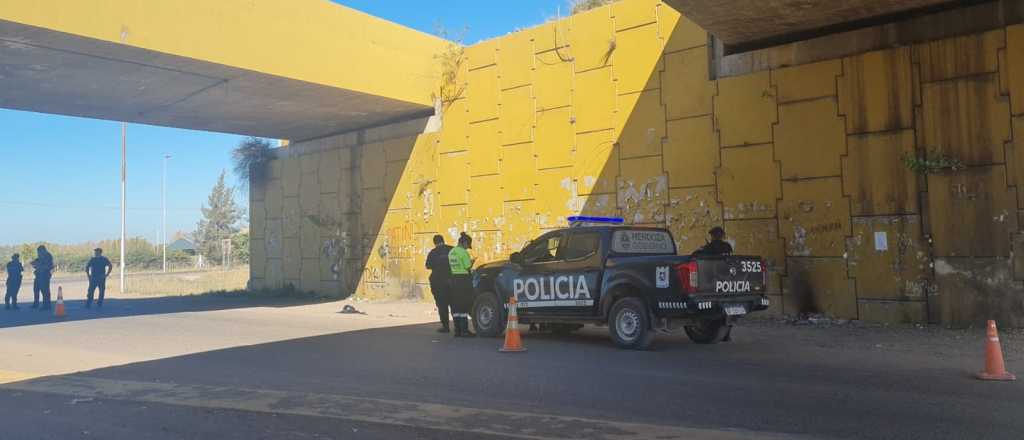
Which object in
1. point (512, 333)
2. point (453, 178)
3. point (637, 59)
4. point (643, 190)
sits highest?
point (637, 59)

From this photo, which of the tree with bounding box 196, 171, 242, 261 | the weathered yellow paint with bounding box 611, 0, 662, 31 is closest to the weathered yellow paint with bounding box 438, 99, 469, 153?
the weathered yellow paint with bounding box 611, 0, 662, 31

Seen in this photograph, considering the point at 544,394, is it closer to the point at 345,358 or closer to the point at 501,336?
the point at 345,358

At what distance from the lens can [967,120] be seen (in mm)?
12469

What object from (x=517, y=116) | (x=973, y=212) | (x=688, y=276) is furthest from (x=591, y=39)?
(x=688, y=276)

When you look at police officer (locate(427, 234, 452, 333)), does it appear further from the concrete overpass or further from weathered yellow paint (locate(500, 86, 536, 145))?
the concrete overpass

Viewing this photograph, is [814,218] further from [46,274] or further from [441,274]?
[46,274]

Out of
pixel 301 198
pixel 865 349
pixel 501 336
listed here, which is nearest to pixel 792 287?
pixel 865 349

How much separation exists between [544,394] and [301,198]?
63.0 feet

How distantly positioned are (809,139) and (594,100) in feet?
16.6

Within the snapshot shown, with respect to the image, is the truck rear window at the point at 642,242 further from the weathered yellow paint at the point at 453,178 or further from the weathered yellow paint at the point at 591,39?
the weathered yellow paint at the point at 453,178

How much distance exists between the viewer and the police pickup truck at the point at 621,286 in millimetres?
10266

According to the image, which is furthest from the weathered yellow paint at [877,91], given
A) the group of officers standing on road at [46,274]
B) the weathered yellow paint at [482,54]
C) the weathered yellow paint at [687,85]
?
the group of officers standing on road at [46,274]

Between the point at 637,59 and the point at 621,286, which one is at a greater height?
the point at 637,59

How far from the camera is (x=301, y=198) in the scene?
82.3 ft
